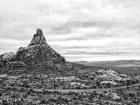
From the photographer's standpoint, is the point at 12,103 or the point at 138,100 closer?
the point at 12,103

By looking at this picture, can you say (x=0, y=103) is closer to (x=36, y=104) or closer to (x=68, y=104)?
(x=36, y=104)

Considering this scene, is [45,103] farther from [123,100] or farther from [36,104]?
[123,100]

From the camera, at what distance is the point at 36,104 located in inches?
5955

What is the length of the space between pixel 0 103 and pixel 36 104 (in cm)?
2259

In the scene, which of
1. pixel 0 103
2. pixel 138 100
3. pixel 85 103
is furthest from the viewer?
pixel 138 100

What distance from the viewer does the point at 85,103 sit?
6373 inches

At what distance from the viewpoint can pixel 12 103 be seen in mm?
153875

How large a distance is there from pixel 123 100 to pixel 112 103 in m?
22.0

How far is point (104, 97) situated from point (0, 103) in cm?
8237

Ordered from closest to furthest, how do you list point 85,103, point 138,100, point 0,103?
point 0,103
point 85,103
point 138,100

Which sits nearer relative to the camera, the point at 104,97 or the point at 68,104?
the point at 68,104

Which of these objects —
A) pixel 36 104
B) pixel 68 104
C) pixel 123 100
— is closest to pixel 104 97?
pixel 123 100

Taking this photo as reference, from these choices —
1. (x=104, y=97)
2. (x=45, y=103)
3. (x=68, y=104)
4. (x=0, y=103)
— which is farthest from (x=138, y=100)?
(x=0, y=103)

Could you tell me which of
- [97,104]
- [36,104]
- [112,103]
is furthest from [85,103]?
[36,104]
